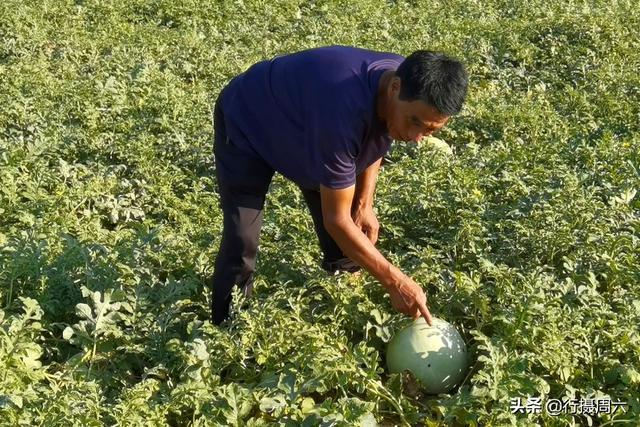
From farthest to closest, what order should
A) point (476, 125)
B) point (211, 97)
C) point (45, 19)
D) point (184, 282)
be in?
point (45, 19) < point (211, 97) < point (476, 125) < point (184, 282)

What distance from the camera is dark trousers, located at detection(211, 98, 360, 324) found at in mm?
3984

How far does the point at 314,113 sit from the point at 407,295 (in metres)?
0.95

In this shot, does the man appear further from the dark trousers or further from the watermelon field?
the watermelon field

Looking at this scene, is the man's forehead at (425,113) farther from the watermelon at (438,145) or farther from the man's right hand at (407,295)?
the watermelon at (438,145)

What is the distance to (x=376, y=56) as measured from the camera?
3488 mm

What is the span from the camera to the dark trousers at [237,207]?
13.1ft

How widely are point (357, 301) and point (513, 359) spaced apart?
98 centimetres

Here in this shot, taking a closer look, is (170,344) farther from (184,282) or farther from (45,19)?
(45,19)

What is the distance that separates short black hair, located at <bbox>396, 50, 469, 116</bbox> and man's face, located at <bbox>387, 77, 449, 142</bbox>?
0.10ft

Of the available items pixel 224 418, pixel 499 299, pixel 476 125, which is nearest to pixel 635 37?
pixel 476 125

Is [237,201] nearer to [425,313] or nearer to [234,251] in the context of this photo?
[234,251]

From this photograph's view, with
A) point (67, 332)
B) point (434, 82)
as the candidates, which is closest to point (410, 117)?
point (434, 82)

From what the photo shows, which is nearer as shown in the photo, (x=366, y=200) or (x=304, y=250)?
(x=366, y=200)

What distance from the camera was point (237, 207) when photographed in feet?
13.2
